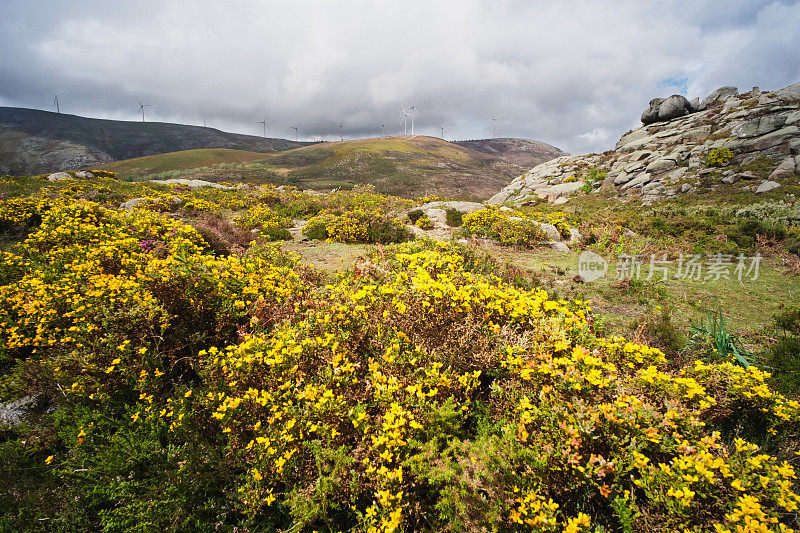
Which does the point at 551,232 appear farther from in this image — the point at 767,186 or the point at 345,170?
the point at 345,170

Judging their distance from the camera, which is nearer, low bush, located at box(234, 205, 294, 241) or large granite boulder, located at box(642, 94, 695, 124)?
low bush, located at box(234, 205, 294, 241)

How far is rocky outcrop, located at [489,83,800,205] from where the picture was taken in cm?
2075

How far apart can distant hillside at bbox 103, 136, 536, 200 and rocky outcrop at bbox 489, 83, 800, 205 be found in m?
12.9

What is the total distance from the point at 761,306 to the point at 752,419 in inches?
257

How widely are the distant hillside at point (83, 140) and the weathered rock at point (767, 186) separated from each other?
119229 millimetres

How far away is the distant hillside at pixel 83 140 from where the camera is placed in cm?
7956

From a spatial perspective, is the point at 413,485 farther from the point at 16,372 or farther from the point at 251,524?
the point at 16,372

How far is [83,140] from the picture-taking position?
3976 inches

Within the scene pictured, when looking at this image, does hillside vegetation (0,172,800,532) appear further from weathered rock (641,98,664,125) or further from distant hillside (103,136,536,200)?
weathered rock (641,98,664,125)

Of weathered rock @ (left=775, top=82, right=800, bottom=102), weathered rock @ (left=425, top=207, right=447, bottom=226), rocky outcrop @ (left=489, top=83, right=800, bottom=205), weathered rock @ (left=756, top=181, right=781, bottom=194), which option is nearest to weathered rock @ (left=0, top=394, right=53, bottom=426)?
weathered rock @ (left=425, top=207, right=447, bottom=226)

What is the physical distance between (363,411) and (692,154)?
34.1 meters

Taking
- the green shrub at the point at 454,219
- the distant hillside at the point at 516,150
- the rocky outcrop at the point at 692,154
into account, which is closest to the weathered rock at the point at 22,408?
the green shrub at the point at 454,219

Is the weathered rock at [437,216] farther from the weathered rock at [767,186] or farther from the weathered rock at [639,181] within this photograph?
the weathered rock at [767,186]

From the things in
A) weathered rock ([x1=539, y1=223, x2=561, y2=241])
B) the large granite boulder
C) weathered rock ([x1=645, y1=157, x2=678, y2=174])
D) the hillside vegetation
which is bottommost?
the hillside vegetation
